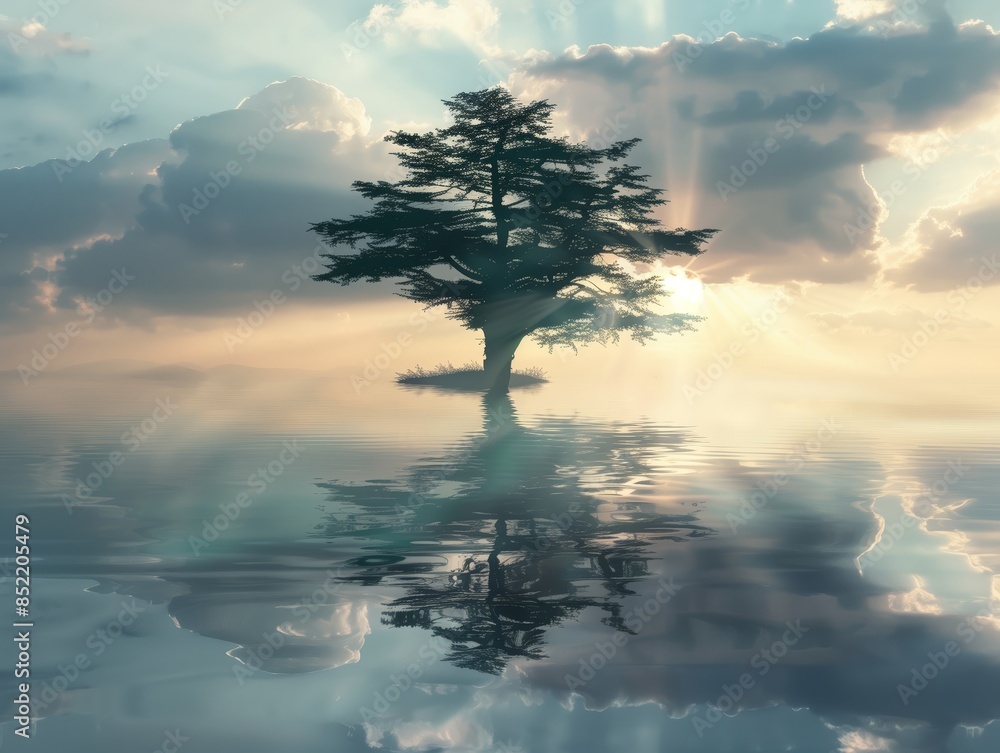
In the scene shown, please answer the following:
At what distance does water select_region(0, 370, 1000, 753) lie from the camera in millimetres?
5027

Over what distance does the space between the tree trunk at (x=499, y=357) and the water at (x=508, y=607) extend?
22780 millimetres

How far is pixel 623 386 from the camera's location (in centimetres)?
5397

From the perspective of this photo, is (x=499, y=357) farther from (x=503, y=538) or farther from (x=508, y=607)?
(x=508, y=607)

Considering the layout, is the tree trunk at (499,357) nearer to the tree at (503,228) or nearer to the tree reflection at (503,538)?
the tree at (503,228)

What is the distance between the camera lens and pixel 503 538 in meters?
9.34

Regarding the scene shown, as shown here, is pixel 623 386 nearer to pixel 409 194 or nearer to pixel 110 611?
pixel 409 194

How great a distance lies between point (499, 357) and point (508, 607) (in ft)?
104

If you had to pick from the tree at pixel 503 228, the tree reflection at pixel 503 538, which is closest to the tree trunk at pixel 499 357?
the tree at pixel 503 228

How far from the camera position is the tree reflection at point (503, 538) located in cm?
657

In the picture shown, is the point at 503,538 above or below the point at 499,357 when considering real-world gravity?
below

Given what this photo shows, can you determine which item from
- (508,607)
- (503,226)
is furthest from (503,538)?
(503,226)

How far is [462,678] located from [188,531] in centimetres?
535

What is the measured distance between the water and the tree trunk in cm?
2278

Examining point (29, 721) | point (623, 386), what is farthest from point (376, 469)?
point (623, 386)
